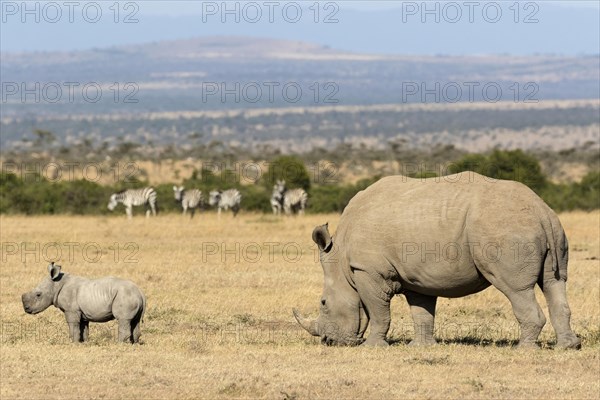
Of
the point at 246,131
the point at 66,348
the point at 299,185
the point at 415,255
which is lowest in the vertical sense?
the point at 246,131

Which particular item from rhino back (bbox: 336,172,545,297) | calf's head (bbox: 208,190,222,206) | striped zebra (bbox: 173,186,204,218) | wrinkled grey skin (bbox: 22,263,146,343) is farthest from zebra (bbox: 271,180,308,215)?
rhino back (bbox: 336,172,545,297)

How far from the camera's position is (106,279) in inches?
571

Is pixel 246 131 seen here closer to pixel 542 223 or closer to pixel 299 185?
pixel 299 185

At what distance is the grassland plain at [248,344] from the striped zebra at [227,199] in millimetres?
13296

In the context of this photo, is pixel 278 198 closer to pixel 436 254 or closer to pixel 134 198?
pixel 134 198

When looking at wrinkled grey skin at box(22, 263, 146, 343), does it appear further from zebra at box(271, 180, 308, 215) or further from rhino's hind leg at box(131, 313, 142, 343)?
zebra at box(271, 180, 308, 215)

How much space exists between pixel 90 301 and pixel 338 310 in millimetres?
2893

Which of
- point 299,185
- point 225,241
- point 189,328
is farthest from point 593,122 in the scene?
point 189,328

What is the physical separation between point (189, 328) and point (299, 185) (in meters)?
29.6

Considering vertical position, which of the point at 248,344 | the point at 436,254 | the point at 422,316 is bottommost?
the point at 248,344

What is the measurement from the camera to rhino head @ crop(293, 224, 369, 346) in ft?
47.3

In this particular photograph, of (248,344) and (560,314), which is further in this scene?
(248,344)

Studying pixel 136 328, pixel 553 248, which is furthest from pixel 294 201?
pixel 553 248

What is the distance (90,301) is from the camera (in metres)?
14.4
